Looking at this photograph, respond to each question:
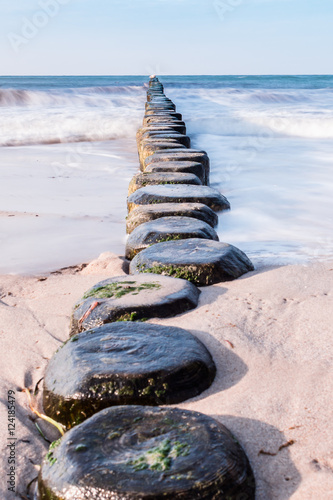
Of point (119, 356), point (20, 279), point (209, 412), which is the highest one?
point (119, 356)

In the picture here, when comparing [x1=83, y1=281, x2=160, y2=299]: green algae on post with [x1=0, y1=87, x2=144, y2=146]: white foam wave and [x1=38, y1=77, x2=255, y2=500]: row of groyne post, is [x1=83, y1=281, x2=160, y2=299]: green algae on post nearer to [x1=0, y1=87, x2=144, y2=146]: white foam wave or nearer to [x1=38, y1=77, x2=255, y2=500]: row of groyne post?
[x1=38, y1=77, x2=255, y2=500]: row of groyne post

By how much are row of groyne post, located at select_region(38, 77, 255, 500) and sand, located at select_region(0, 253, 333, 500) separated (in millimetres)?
78

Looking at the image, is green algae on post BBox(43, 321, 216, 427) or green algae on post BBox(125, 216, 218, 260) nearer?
green algae on post BBox(43, 321, 216, 427)

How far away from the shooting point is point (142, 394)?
1.32 m

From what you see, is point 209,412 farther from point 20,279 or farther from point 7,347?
point 20,279

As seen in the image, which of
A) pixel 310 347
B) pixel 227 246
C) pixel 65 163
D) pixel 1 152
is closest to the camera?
pixel 310 347

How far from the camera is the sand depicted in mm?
1204

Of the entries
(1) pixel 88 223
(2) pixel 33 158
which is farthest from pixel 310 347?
(2) pixel 33 158

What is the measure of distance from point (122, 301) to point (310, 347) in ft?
2.05

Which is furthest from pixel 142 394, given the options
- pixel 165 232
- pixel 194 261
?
pixel 165 232

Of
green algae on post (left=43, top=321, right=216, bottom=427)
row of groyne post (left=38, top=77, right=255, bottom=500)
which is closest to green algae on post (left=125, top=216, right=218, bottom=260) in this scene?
row of groyne post (left=38, top=77, right=255, bottom=500)

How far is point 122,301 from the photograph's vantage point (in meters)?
1.79

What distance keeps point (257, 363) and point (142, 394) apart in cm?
44

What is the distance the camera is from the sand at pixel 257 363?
1204 mm
